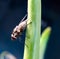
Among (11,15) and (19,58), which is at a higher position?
(11,15)

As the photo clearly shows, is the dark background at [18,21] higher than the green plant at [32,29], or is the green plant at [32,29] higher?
the dark background at [18,21]

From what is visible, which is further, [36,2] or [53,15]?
[53,15]

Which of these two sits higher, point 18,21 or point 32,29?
point 18,21

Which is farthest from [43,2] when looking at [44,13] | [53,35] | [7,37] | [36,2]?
[36,2]

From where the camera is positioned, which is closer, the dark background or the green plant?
the green plant

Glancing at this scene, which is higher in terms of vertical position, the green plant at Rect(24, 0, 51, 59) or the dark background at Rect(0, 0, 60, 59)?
the dark background at Rect(0, 0, 60, 59)

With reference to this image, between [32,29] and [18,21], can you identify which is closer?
[32,29]

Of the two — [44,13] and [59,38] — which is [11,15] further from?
[59,38]

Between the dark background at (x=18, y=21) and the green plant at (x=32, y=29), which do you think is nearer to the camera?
the green plant at (x=32, y=29)
